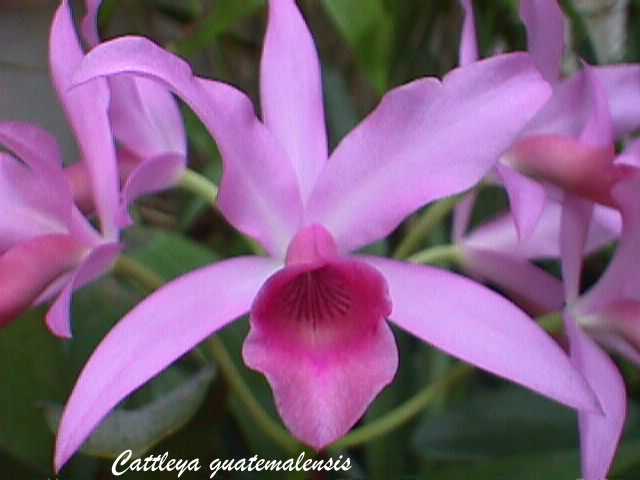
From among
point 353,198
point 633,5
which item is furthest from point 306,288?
point 633,5

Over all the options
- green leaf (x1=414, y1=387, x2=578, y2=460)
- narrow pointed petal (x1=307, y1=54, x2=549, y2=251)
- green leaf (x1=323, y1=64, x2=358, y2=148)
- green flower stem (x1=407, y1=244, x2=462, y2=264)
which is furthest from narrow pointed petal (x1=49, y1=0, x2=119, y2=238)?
green leaf (x1=323, y1=64, x2=358, y2=148)

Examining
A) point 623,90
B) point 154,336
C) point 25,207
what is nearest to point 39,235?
point 25,207

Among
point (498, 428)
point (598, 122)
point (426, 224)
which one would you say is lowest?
point (498, 428)

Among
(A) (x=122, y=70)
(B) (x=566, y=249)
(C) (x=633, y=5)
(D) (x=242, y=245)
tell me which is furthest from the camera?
(C) (x=633, y=5)

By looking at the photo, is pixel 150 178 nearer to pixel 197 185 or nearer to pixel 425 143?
pixel 197 185

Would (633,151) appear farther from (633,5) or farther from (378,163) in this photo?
(633,5)

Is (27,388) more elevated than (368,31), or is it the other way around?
(368,31)

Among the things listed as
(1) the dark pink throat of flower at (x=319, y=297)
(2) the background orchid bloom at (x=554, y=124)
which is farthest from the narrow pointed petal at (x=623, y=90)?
(1) the dark pink throat of flower at (x=319, y=297)
